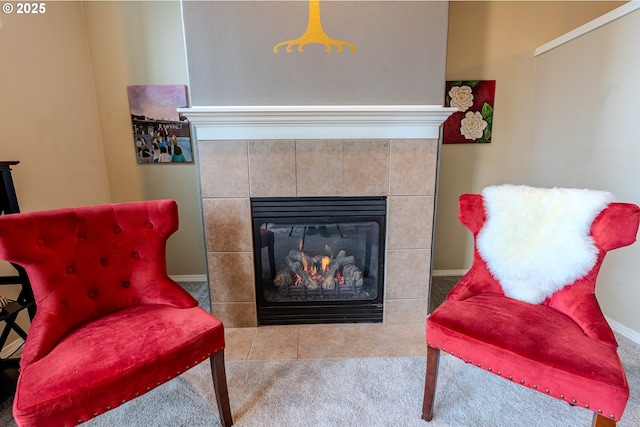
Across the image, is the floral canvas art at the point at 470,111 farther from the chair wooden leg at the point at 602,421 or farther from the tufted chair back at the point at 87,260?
the tufted chair back at the point at 87,260

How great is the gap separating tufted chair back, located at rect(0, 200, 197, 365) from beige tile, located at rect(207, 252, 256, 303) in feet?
1.65

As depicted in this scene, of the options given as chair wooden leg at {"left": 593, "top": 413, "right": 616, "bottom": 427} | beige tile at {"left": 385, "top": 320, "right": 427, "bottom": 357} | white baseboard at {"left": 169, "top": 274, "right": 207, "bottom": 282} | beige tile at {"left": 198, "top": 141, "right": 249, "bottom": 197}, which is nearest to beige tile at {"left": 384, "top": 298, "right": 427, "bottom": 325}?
beige tile at {"left": 385, "top": 320, "right": 427, "bottom": 357}

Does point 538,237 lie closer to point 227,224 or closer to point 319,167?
point 319,167

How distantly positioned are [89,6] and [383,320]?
3.18m

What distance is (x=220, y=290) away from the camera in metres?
2.13

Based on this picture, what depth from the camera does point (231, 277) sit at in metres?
2.12

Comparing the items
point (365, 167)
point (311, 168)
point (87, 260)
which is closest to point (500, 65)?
point (365, 167)

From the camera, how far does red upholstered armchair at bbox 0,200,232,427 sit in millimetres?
1050

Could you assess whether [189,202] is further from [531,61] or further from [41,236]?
[531,61]

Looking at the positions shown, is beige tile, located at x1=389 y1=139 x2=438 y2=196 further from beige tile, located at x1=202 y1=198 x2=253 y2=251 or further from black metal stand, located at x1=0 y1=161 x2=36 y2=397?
black metal stand, located at x1=0 y1=161 x2=36 y2=397

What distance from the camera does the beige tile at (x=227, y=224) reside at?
2008 mm

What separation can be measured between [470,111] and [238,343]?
2512mm

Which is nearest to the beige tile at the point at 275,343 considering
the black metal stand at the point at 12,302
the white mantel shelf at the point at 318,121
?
the black metal stand at the point at 12,302

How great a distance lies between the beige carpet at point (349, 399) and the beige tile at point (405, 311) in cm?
40
